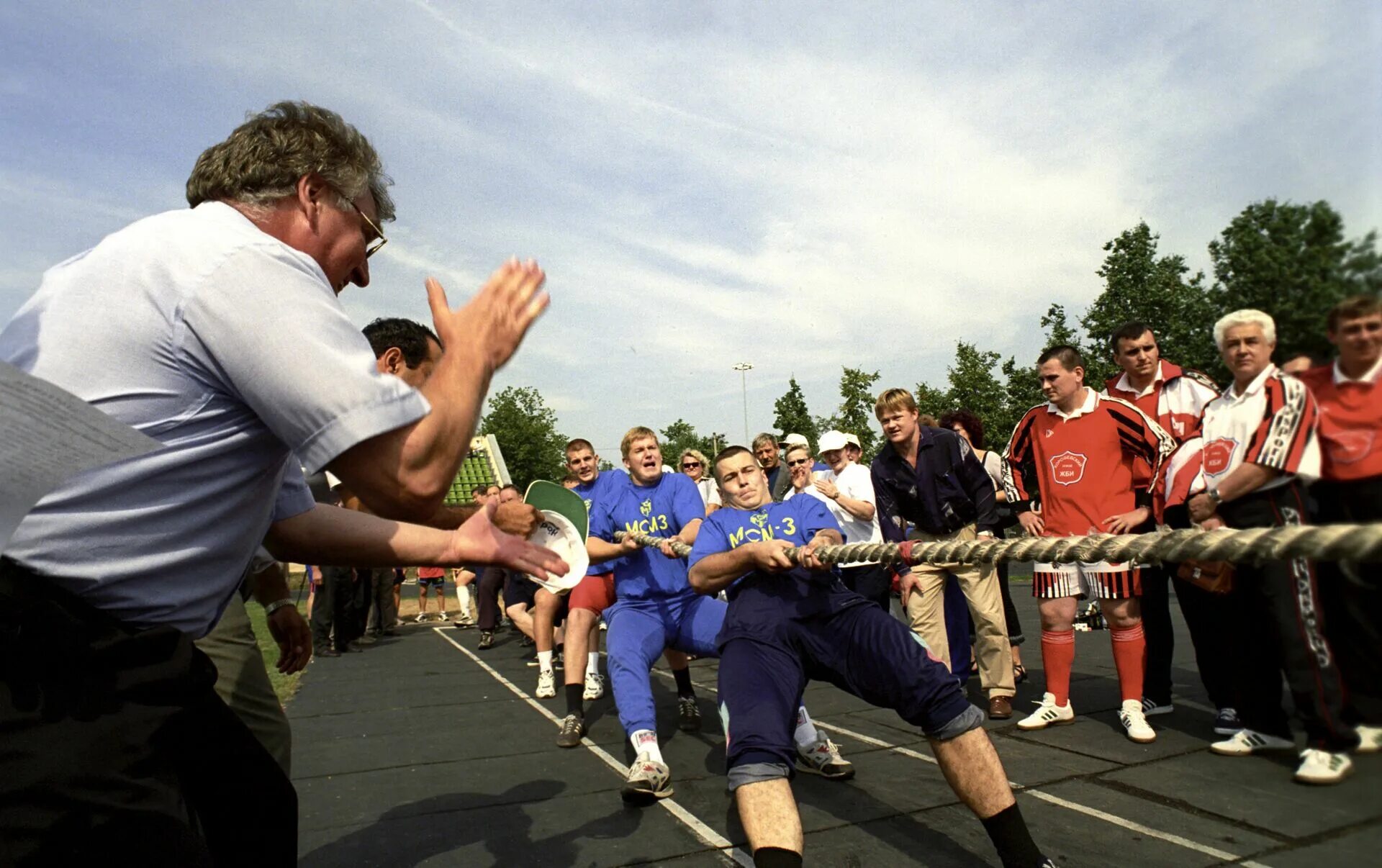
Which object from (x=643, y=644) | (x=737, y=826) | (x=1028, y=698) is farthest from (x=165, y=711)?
(x=1028, y=698)

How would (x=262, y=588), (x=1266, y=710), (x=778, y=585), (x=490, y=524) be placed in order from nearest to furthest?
(x=1266, y=710), (x=490, y=524), (x=262, y=588), (x=778, y=585)

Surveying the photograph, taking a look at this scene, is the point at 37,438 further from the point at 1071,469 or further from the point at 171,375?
the point at 1071,469

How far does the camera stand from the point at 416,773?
16.4ft

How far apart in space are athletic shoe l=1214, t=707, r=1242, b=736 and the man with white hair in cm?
4

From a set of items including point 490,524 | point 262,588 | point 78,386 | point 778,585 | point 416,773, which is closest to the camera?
point 78,386

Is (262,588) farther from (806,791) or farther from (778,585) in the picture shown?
(806,791)

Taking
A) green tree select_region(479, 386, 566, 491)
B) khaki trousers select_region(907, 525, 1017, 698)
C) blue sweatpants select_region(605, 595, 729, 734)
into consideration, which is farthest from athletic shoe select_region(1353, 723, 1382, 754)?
green tree select_region(479, 386, 566, 491)

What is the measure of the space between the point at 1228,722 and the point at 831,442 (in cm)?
666

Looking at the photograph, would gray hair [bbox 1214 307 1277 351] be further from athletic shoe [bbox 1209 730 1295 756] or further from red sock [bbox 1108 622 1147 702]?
red sock [bbox 1108 622 1147 702]

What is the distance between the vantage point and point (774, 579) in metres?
3.49

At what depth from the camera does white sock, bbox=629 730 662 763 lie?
4395 mm

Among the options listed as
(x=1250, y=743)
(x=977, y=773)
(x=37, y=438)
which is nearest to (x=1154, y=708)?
(x=977, y=773)

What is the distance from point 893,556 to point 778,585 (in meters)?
1.05

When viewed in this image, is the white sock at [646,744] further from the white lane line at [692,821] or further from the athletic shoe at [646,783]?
the white lane line at [692,821]
